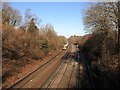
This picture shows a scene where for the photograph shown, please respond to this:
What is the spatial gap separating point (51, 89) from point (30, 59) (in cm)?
1650

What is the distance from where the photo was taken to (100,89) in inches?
647

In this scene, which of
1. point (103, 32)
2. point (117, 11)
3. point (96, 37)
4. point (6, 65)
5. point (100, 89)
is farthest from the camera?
point (96, 37)

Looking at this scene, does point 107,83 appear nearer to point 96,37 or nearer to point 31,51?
point 96,37

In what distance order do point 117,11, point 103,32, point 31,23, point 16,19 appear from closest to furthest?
1. point 117,11
2. point 103,32
3. point 31,23
4. point 16,19

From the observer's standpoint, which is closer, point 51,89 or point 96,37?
point 51,89

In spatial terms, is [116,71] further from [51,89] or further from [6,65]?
[6,65]

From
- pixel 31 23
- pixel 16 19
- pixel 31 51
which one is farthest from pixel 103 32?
pixel 16 19

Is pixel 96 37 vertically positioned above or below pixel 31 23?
below

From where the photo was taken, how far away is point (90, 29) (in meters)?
32.6

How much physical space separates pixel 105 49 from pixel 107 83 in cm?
1136

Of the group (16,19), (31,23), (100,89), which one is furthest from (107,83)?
(16,19)

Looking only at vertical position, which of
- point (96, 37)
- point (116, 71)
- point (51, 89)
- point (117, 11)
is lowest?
point (51, 89)

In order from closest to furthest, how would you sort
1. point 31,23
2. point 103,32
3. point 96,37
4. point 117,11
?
point 117,11
point 103,32
point 96,37
point 31,23

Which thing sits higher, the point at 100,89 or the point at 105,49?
the point at 105,49
